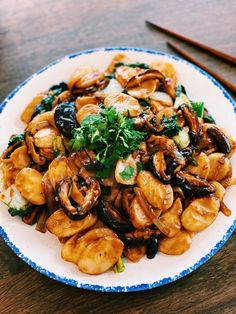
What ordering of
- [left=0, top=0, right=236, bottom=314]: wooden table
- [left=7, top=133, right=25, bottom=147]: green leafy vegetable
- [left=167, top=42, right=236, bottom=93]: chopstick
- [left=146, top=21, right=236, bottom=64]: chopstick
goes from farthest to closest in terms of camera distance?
[left=0, top=0, right=236, bottom=314]: wooden table, [left=146, top=21, right=236, bottom=64]: chopstick, [left=167, top=42, right=236, bottom=93]: chopstick, [left=7, top=133, right=25, bottom=147]: green leafy vegetable

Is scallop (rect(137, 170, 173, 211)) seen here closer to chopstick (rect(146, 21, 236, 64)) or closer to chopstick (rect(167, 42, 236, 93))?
chopstick (rect(167, 42, 236, 93))

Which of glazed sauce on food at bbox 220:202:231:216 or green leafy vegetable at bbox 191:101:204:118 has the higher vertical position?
green leafy vegetable at bbox 191:101:204:118

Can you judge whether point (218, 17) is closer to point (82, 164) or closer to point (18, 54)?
point (18, 54)

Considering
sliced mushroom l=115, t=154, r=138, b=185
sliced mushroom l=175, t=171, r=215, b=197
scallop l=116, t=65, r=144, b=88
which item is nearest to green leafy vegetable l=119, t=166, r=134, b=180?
sliced mushroom l=115, t=154, r=138, b=185

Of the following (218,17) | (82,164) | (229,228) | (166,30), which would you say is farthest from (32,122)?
(218,17)

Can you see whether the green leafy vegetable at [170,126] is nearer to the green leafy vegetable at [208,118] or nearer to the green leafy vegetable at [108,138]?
the green leafy vegetable at [108,138]

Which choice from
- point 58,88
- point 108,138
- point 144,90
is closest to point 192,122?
point 144,90

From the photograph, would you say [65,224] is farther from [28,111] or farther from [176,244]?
[28,111]
